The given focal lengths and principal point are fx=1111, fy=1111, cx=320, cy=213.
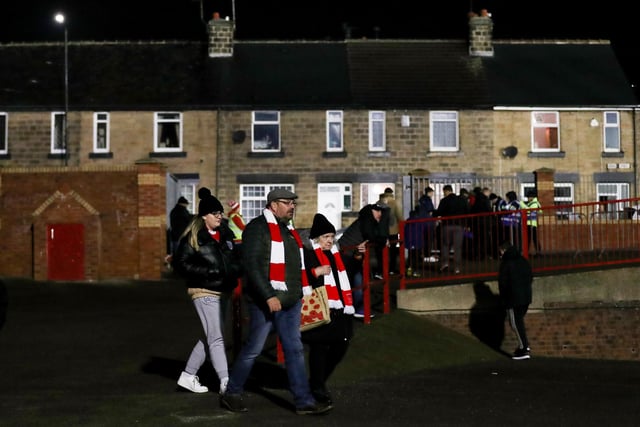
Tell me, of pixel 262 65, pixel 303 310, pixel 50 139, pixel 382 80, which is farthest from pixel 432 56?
pixel 303 310

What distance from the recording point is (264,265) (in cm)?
995

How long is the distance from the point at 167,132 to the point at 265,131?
334 centimetres

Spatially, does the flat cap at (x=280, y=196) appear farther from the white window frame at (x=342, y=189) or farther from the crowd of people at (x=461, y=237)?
the white window frame at (x=342, y=189)

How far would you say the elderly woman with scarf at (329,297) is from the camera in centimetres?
1055

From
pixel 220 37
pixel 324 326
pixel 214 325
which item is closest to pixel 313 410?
pixel 324 326

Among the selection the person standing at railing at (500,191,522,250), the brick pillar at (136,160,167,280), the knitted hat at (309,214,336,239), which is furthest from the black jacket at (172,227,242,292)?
the brick pillar at (136,160,167,280)

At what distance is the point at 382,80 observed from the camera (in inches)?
1544

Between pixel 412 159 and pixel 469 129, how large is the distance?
223cm

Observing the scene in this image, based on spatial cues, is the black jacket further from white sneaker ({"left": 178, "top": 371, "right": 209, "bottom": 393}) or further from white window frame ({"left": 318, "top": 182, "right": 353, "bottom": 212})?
white window frame ({"left": 318, "top": 182, "right": 353, "bottom": 212})

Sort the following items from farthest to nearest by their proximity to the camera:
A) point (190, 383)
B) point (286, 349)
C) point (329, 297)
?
point (190, 383) → point (329, 297) → point (286, 349)

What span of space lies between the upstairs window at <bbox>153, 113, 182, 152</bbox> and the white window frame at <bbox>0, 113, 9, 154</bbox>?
511cm

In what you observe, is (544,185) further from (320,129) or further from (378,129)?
(320,129)

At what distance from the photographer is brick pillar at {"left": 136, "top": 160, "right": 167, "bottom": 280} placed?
25.9 metres

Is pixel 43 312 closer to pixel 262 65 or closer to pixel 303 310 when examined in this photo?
pixel 303 310
